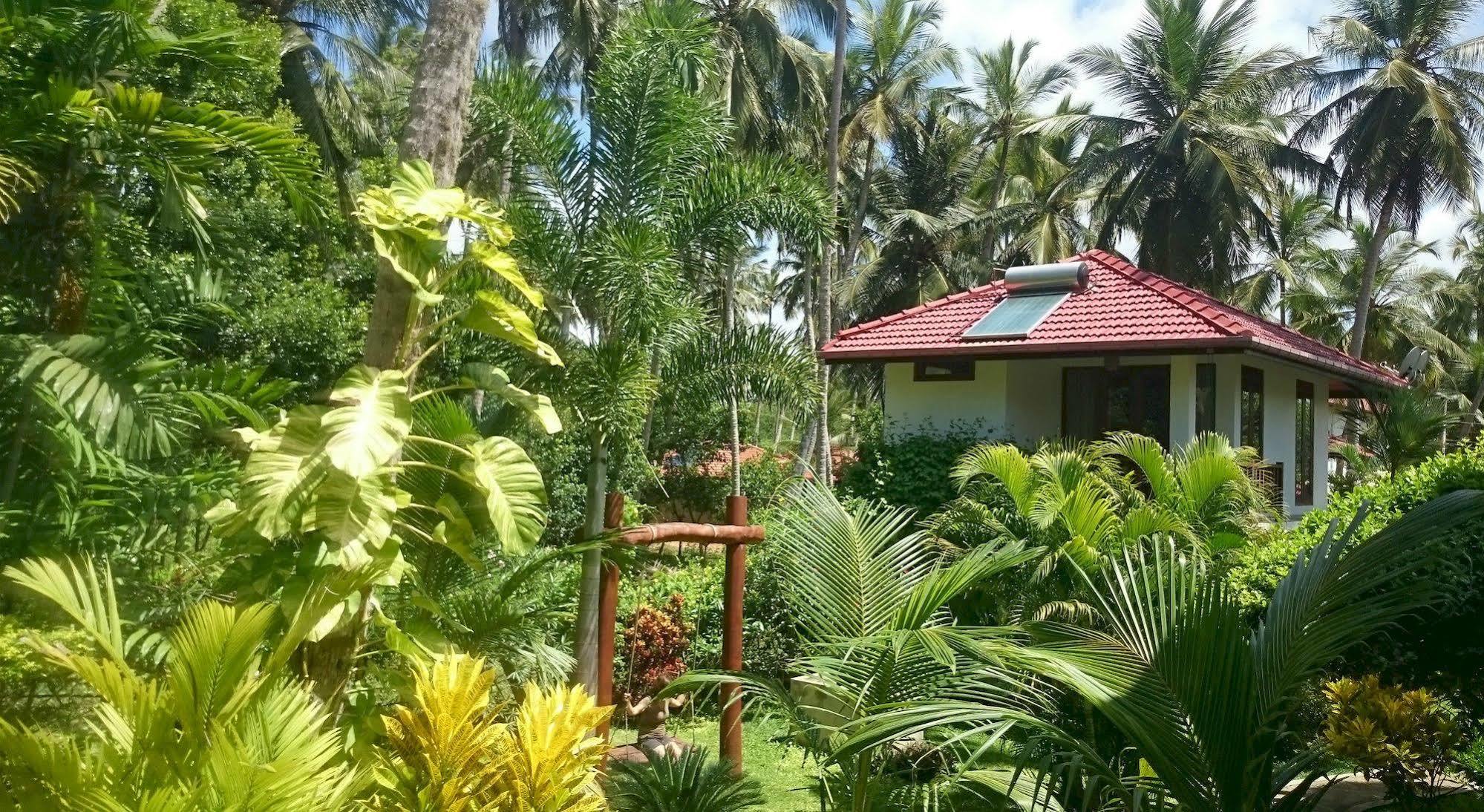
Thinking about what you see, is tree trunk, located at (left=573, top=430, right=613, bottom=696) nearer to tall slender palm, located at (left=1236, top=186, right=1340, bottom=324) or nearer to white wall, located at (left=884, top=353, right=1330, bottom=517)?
white wall, located at (left=884, top=353, right=1330, bottom=517)

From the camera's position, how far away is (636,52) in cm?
784

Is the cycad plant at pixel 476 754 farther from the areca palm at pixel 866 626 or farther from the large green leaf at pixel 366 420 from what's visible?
the areca palm at pixel 866 626

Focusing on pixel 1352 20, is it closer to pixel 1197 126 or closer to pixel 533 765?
pixel 1197 126

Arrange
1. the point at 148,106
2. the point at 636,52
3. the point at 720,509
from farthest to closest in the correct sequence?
the point at 720,509, the point at 636,52, the point at 148,106

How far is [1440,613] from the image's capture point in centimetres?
553

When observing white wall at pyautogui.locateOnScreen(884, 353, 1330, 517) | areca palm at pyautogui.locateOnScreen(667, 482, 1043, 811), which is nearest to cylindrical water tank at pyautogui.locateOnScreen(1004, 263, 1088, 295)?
white wall at pyautogui.locateOnScreen(884, 353, 1330, 517)

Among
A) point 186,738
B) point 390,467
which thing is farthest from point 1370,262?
point 186,738

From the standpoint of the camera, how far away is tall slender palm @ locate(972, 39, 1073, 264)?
3266cm

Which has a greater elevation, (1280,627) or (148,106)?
(148,106)

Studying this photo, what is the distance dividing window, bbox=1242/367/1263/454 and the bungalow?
0.02 m

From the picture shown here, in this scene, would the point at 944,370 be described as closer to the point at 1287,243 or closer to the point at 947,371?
the point at 947,371

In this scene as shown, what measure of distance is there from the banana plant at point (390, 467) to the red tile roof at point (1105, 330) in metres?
10.6

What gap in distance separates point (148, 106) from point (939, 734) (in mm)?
5080

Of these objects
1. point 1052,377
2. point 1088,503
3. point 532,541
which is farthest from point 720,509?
point 532,541
